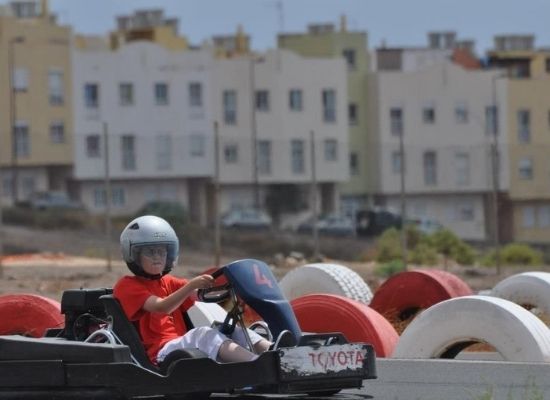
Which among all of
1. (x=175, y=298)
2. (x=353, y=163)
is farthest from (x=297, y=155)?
(x=175, y=298)

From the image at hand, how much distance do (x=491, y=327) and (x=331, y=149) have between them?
64801 millimetres

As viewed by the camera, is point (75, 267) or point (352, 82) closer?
point (75, 267)

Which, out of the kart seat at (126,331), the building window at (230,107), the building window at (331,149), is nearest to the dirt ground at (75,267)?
the kart seat at (126,331)

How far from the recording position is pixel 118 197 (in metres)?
69.4

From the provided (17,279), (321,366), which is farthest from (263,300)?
(17,279)

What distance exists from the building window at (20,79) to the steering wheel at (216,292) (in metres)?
60.1

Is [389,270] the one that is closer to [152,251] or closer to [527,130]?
[152,251]

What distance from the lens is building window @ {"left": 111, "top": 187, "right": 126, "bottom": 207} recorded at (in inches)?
2724

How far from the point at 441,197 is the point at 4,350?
64.2 m

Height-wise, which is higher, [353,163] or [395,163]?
[353,163]

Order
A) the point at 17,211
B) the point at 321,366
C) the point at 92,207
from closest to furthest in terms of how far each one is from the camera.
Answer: the point at 321,366, the point at 17,211, the point at 92,207

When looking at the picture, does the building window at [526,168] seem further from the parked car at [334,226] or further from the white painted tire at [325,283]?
the white painted tire at [325,283]

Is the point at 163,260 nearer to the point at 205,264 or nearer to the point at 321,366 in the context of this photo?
the point at 321,366

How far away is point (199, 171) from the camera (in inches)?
2768
